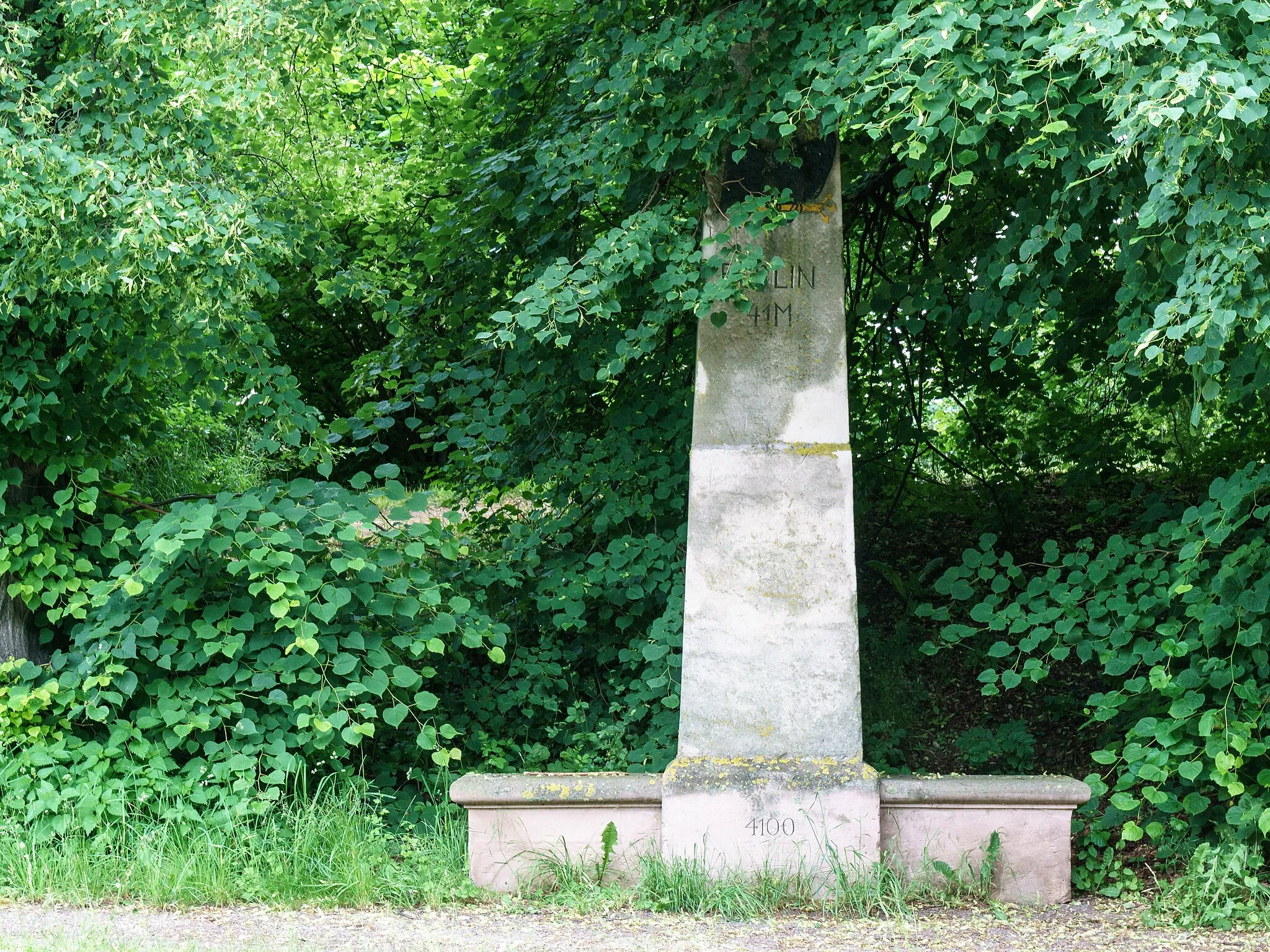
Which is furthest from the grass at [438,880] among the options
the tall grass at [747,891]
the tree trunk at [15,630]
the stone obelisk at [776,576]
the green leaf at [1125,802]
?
the tree trunk at [15,630]

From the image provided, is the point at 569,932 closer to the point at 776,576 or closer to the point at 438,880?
the point at 438,880

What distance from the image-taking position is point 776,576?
446 cm

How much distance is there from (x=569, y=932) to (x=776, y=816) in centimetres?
86

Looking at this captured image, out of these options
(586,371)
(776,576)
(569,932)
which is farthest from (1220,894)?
(586,371)

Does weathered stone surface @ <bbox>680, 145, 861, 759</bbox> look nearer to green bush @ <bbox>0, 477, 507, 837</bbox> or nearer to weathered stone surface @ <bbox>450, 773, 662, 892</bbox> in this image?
weathered stone surface @ <bbox>450, 773, 662, 892</bbox>

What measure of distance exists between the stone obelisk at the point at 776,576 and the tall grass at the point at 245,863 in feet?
3.25

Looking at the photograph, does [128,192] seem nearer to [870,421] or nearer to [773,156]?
[773,156]

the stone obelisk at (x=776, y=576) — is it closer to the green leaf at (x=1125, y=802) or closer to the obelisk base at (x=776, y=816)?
the obelisk base at (x=776, y=816)

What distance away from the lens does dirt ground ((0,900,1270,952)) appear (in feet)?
12.5

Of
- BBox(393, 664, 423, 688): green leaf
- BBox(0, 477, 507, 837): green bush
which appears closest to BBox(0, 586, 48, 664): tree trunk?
BBox(0, 477, 507, 837): green bush

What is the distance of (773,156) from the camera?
4.55 m

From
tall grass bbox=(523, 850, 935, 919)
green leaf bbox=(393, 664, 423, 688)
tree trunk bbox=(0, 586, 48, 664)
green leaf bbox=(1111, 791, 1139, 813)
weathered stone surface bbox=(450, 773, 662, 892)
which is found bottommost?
tall grass bbox=(523, 850, 935, 919)

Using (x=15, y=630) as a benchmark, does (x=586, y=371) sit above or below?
above

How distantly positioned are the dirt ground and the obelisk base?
9.4 inches
